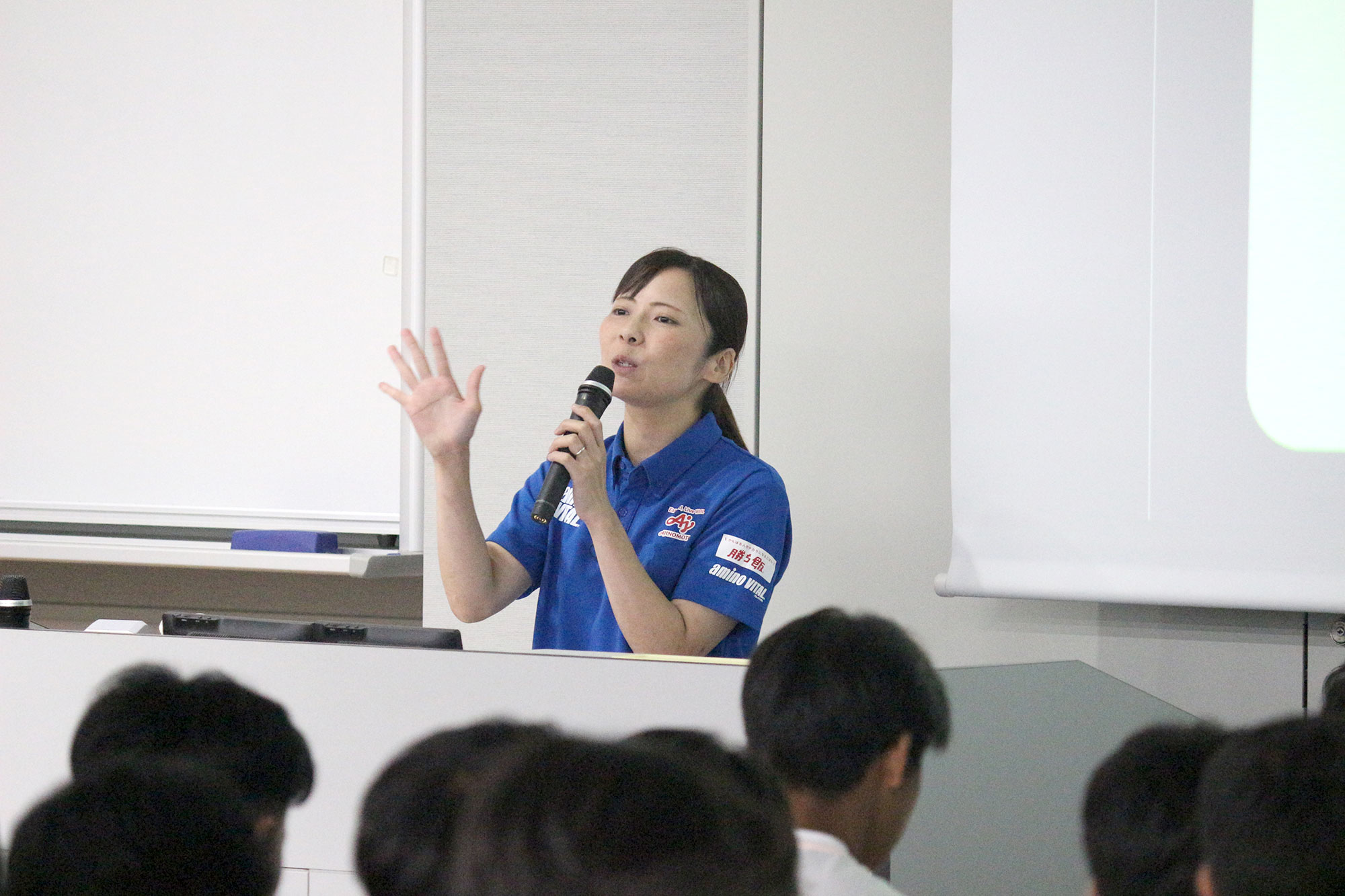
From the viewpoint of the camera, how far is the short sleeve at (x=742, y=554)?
1.54 m

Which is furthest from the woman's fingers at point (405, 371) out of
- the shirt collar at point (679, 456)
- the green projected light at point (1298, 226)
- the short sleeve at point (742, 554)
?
the green projected light at point (1298, 226)

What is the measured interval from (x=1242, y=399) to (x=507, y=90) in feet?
5.72

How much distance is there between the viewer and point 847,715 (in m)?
0.90

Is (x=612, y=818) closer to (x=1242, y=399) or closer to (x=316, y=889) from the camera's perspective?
(x=316, y=889)

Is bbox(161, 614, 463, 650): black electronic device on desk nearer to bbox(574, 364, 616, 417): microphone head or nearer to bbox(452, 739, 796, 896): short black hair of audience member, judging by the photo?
bbox(574, 364, 616, 417): microphone head

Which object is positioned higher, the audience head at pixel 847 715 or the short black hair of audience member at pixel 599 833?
the short black hair of audience member at pixel 599 833

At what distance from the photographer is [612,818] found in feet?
1.50

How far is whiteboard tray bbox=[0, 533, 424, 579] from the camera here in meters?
2.83

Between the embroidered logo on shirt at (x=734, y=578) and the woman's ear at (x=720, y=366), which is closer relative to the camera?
the embroidered logo on shirt at (x=734, y=578)

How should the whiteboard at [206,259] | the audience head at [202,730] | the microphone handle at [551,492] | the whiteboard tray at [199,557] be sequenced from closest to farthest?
1. the audience head at [202,730]
2. the microphone handle at [551,492]
3. the whiteboard tray at [199,557]
4. the whiteboard at [206,259]

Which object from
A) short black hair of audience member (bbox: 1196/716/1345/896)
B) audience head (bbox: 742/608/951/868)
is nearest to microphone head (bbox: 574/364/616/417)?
audience head (bbox: 742/608/951/868)

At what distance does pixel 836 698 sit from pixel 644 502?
2.57 ft

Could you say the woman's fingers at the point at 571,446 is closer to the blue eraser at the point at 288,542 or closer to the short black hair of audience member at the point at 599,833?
the short black hair of audience member at the point at 599,833

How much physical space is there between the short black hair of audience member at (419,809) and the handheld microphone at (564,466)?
896 mm
